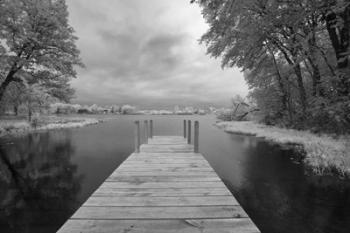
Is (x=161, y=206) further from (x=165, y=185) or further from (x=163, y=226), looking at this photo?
(x=165, y=185)

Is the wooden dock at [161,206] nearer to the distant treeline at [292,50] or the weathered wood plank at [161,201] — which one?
the weathered wood plank at [161,201]

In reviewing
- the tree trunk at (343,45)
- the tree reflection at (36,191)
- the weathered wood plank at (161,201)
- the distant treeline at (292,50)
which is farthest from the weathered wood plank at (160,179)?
the tree trunk at (343,45)

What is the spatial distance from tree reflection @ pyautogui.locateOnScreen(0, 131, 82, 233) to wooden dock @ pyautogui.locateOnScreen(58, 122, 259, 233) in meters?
1.52

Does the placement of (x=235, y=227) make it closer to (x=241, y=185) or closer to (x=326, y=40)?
(x=241, y=185)

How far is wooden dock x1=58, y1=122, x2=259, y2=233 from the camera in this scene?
259 cm

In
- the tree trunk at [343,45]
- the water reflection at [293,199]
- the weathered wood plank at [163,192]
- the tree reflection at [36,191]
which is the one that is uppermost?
the tree trunk at [343,45]

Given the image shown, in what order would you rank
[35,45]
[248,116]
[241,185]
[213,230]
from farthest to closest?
[248,116], [35,45], [241,185], [213,230]

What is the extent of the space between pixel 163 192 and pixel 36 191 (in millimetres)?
4389

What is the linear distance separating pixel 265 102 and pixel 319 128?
8.32 meters

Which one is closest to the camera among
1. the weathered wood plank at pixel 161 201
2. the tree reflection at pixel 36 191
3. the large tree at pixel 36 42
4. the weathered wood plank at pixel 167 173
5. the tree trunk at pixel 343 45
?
the weathered wood plank at pixel 161 201

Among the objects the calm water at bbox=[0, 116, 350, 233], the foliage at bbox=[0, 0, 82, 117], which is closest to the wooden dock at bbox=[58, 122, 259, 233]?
the calm water at bbox=[0, 116, 350, 233]

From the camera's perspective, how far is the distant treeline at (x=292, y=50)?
8234mm

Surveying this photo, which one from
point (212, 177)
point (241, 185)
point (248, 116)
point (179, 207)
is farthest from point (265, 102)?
point (179, 207)

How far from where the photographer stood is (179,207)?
10.2 feet
